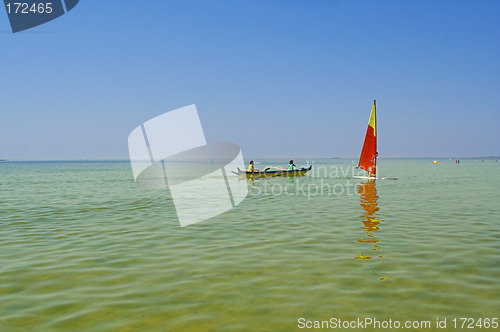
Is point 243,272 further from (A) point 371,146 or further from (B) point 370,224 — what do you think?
(A) point 371,146

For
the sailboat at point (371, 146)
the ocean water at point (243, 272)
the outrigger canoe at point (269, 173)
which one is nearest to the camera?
the ocean water at point (243, 272)

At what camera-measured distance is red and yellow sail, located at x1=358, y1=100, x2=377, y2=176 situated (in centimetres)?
3584

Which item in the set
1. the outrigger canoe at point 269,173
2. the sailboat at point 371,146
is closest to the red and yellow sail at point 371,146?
the sailboat at point 371,146

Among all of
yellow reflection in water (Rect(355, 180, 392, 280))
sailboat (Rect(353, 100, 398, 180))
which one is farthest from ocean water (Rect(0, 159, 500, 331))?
sailboat (Rect(353, 100, 398, 180))

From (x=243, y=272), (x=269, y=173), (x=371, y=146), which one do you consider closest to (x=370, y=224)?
(x=243, y=272)

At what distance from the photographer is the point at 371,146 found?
1433 inches

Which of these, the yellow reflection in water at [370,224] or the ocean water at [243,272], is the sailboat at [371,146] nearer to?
the yellow reflection in water at [370,224]

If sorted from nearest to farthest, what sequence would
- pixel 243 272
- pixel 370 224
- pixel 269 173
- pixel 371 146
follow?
pixel 243 272
pixel 370 224
pixel 371 146
pixel 269 173

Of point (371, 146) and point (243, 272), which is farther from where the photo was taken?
point (371, 146)

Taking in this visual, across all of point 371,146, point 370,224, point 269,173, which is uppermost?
point 371,146

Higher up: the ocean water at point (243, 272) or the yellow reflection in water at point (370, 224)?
the ocean water at point (243, 272)

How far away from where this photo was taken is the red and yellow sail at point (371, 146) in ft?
118

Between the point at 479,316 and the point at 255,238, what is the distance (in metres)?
6.45

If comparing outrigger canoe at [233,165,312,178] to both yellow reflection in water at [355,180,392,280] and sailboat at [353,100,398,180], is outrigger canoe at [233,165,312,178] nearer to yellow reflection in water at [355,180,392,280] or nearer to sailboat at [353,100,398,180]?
sailboat at [353,100,398,180]
